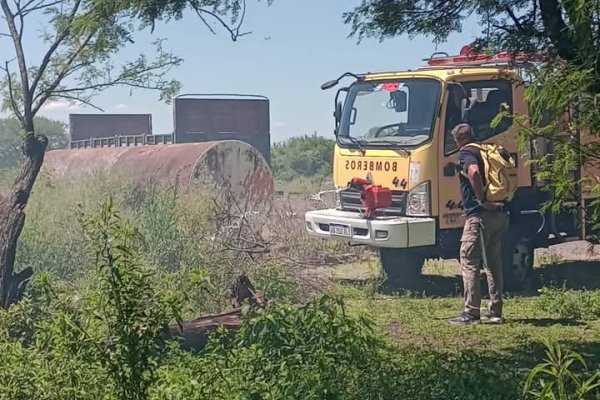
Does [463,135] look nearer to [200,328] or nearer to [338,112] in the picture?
[338,112]

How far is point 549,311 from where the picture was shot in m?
9.38

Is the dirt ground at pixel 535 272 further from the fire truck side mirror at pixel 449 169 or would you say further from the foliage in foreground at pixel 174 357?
the foliage in foreground at pixel 174 357

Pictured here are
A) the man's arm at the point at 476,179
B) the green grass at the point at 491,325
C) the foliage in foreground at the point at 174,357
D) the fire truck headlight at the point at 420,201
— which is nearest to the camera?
the foliage in foreground at the point at 174,357

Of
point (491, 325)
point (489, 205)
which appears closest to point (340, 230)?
point (489, 205)

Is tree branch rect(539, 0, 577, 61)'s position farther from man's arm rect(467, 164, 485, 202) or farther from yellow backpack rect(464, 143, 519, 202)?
yellow backpack rect(464, 143, 519, 202)

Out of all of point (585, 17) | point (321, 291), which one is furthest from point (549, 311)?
point (585, 17)

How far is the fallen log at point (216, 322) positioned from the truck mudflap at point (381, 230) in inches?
74.3

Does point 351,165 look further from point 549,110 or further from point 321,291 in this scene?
point 549,110

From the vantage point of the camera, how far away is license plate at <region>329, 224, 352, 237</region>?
11031mm

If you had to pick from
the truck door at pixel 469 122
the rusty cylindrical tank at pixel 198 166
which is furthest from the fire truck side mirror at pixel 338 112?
the rusty cylindrical tank at pixel 198 166

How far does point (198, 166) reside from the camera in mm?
15156

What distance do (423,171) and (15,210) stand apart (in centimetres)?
452

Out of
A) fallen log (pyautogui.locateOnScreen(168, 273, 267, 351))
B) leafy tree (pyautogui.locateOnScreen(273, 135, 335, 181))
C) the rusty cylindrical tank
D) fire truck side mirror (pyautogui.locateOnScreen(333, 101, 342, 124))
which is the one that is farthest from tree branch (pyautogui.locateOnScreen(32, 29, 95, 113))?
leafy tree (pyautogui.locateOnScreen(273, 135, 335, 181))

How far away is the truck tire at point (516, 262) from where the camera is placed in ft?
36.6
